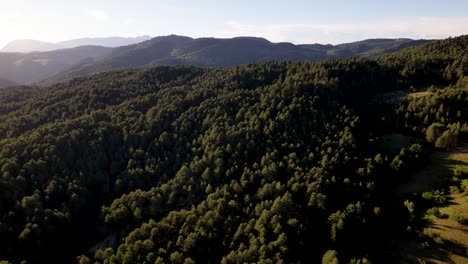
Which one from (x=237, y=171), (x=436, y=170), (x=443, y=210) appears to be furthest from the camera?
(x=237, y=171)

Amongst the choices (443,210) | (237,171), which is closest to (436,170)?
(443,210)

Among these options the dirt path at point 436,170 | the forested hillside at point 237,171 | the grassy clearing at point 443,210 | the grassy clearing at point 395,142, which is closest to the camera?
the grassy clearing at point 443,210

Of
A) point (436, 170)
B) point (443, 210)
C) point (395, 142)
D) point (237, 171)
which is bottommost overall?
point (237, 171)

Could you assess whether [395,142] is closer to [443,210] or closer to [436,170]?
[436,170]

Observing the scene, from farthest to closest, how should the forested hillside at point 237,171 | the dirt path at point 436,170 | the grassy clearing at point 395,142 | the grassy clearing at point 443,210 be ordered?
the grassy clearing at point 395,142 → the dirt path at point 436,170 → the forested hillside at point 237,171 → the grassy clearing at point 443,210

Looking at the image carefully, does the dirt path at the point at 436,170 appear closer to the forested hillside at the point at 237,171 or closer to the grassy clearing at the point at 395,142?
the forested hillside at the point at 237,171

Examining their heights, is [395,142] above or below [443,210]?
above

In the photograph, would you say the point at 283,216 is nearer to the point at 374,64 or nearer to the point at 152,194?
the point at 152,194

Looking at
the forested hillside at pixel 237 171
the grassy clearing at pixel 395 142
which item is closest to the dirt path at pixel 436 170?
the forested hillside at pixel 237 171

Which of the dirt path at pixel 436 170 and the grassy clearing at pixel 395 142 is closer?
the dirt path at pixel 436 170

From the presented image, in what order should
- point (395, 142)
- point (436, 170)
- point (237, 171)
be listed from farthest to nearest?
point (395, 142)
point (237, 171)
point (436, 170)
